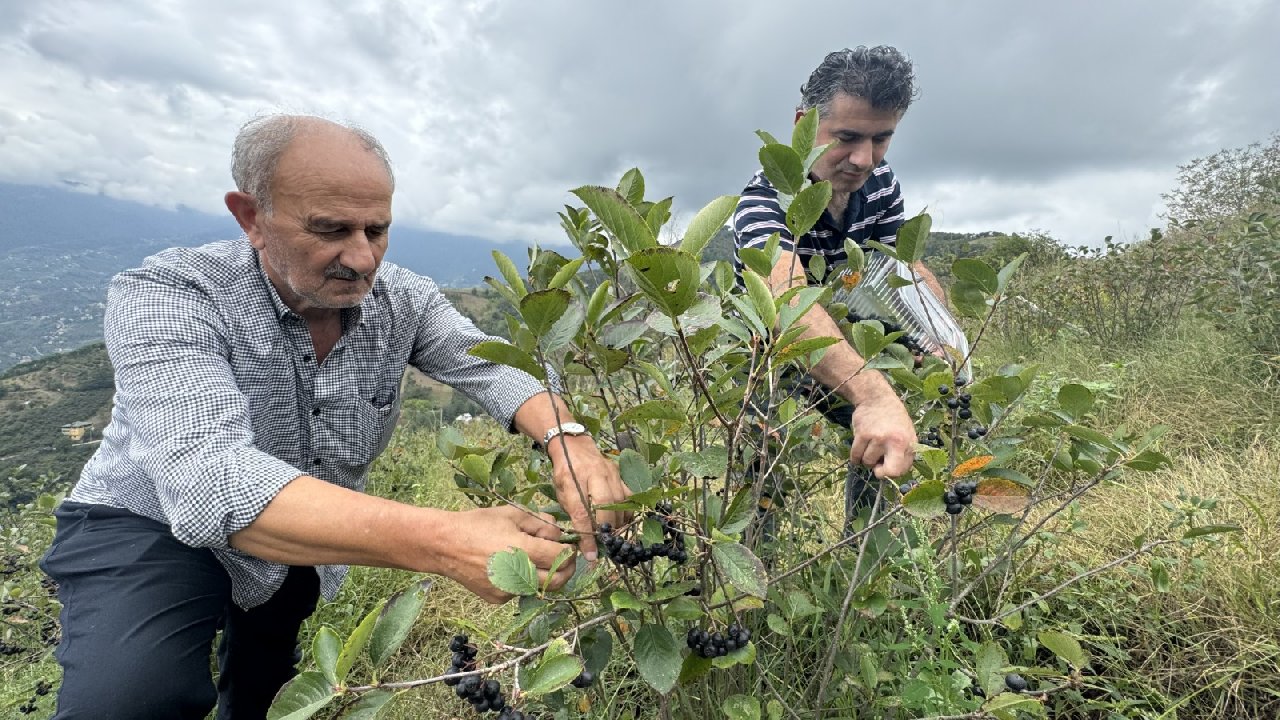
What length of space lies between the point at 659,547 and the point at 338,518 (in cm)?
64

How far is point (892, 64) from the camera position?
2332 millimetres

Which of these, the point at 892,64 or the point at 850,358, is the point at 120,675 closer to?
the point at 850,358

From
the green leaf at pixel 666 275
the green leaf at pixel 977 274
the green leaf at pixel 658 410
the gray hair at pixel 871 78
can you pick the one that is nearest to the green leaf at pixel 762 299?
the green leaf at pixel 666 275

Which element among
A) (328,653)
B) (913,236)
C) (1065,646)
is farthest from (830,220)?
(328,653)

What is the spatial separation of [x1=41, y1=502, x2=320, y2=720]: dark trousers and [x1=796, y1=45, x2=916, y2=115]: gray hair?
8.79 ft

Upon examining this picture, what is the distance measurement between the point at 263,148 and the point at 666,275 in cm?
159

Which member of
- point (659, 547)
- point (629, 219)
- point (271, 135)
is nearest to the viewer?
point (629, 219)

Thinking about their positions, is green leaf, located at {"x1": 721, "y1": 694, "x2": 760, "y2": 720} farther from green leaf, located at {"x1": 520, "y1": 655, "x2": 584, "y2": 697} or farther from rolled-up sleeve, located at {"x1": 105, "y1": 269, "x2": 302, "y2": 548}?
rolled-up sleeve, located at {"x1": 105, "y1": 269, "x2": 302, "y2": 548}

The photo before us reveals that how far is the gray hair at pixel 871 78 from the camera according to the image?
2.32m

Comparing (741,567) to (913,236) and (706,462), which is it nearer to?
(706,462)

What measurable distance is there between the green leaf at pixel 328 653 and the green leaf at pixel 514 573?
0.22 meters

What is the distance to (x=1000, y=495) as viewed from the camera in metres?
1.33

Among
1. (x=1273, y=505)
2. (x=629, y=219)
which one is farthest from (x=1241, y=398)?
(x=629, y=219)

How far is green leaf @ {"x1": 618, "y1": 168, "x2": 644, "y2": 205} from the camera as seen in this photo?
4.42 ft
